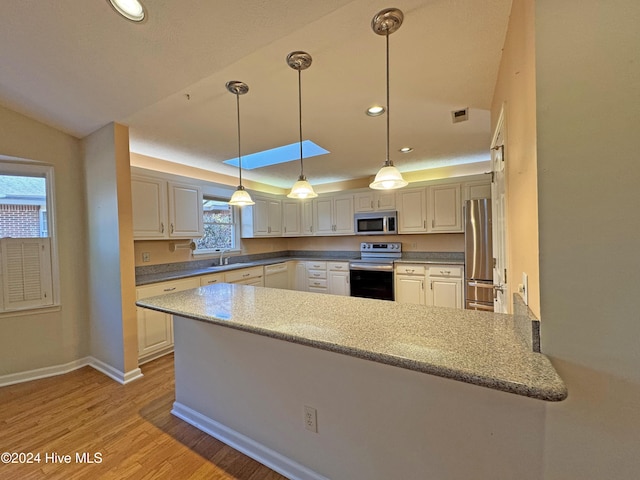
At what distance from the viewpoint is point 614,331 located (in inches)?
31.5

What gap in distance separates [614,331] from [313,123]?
92.7 inches

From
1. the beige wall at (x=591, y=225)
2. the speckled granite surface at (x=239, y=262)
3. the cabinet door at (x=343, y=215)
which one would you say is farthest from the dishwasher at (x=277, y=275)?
the beige wall at (x=591, y=225)

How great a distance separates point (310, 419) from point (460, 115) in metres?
2.56

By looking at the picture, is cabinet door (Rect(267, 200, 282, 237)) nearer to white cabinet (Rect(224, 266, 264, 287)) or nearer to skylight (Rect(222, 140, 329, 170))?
white cabinet (Rect(224, 266, 264, 287))

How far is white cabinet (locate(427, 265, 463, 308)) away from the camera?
3.62m

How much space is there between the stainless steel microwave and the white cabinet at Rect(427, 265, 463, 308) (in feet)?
2.99

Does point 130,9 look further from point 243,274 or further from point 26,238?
point 243,274

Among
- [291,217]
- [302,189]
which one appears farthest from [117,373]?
[291,217]

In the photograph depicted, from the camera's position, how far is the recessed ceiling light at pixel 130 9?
1.31 m

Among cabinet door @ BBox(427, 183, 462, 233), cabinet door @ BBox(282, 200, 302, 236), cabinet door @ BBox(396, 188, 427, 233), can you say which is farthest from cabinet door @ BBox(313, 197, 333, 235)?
cabinet door @ BBox(427, 183, 462, 233)

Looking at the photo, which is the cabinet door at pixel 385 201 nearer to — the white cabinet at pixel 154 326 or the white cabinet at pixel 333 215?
the white cabinet at pixel 333 215

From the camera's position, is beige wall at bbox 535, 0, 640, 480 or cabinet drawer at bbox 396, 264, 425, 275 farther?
cabinet drawer at bbox 396, 264, 425, 275

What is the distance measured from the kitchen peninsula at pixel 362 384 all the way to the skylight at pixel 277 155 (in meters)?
2.06

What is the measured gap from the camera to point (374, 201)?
4523 mm
